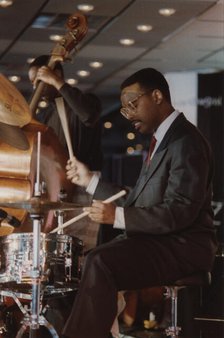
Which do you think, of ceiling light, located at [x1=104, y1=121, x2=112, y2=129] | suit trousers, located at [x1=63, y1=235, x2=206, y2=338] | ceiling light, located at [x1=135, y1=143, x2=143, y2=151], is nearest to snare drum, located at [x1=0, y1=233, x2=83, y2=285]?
suit trousers, located at [x1=63, y1=235, x2=206, y2=338]

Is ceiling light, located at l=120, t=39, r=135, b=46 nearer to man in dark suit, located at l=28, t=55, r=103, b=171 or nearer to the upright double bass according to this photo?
man in dark suit, located at l=28, t=55, r=103, b=171

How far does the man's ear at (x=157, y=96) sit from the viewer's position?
3432mm

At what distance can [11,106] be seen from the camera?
3580mm

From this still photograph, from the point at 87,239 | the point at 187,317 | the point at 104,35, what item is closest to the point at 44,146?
the point at 87,239

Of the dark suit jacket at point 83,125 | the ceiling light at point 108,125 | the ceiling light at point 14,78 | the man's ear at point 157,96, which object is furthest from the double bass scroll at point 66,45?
the ceiling light at point 108,125

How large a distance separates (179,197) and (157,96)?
0.53 meters

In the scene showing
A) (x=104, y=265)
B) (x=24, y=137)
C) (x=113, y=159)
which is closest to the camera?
(x=104, y=265)

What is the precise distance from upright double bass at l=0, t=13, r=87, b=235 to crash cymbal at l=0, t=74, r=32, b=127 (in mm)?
154

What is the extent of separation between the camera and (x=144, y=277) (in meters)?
3.11

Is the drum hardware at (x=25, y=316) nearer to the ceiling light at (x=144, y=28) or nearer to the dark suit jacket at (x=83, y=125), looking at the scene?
the dark suit jacket at (x=83, y=125)

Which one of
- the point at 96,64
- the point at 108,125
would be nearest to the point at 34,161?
the point at 96,64

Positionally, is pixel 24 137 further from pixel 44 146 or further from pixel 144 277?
pixel 144 277

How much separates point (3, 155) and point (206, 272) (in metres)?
1.36

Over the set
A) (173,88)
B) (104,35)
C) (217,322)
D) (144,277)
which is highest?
(104,35)
